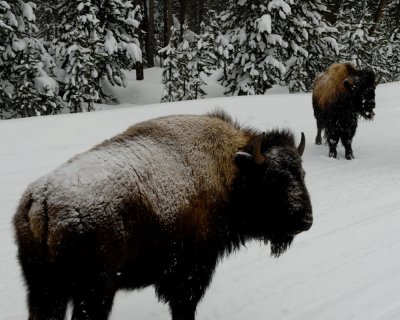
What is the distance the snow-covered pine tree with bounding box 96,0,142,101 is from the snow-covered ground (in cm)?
894

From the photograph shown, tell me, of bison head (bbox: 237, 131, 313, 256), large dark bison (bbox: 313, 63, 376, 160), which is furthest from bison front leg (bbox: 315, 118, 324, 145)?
bison head (bbox: 237, 131, 313, 256)

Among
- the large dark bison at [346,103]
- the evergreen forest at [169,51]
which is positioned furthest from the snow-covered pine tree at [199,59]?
the large dark bison at [346,103]

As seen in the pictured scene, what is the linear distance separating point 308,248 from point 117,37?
1736 cm

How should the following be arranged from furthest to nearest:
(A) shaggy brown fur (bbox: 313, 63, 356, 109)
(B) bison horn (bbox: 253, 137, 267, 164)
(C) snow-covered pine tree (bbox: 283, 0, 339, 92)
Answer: (C) snow-covered pine tree (bbox: 283, 0, 339, 92)
(A) shaggy brown fur (bbox: 313, 63, 356, 109)
(B) bison horn (bbox: 253, 137, 267, 164)

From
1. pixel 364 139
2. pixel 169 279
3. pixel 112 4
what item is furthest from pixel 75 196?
pixel 112 4

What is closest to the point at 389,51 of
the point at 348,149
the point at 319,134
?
the point at 319,134

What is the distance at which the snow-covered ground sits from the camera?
3922 mm

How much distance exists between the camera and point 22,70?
1386 centimetres

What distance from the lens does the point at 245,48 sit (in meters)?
17.6

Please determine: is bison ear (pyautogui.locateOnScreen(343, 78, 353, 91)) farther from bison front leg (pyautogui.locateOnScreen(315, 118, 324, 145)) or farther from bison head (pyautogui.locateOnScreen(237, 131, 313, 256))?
bison head (pyautogui.locateOnScreen(237, 131, 313, 256))

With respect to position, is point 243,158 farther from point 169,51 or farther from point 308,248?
point 169,51

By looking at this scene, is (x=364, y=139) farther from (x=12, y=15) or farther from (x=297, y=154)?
(x=12, y=15)

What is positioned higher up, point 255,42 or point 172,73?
point 255,42

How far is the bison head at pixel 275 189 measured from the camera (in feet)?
9.64
